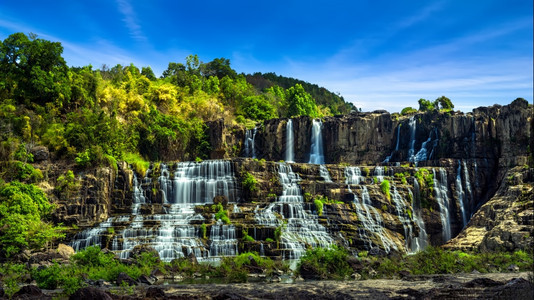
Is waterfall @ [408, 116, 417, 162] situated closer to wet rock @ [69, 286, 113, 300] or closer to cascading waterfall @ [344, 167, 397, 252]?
cascading waterfall @ [344, 167, 397, 252]

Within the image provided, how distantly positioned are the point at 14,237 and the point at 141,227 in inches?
321

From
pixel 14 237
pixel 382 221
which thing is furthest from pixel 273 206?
pixel 14 237

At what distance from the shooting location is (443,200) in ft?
145

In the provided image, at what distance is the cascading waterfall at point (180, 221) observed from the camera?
99.1 feet

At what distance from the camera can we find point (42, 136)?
40062 mm

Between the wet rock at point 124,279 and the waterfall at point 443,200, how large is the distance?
31.9 meters

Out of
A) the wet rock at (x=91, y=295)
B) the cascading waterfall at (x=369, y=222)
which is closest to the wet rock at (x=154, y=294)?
the wet rock at (x=91, y=295)

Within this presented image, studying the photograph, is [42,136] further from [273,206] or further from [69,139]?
[273,206]

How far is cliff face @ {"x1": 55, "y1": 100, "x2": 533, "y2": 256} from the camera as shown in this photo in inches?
1346

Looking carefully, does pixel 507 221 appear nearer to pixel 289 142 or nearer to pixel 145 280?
pixel 145 280

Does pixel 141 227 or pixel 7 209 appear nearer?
pixel 7 209

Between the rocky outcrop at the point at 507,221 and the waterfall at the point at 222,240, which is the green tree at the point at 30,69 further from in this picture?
the rocky outcrop at the point at 507,221

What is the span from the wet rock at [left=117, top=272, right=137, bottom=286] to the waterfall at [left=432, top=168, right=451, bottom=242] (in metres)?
31.9

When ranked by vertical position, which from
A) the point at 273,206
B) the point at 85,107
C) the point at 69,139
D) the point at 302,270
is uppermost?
the point at 85,107
